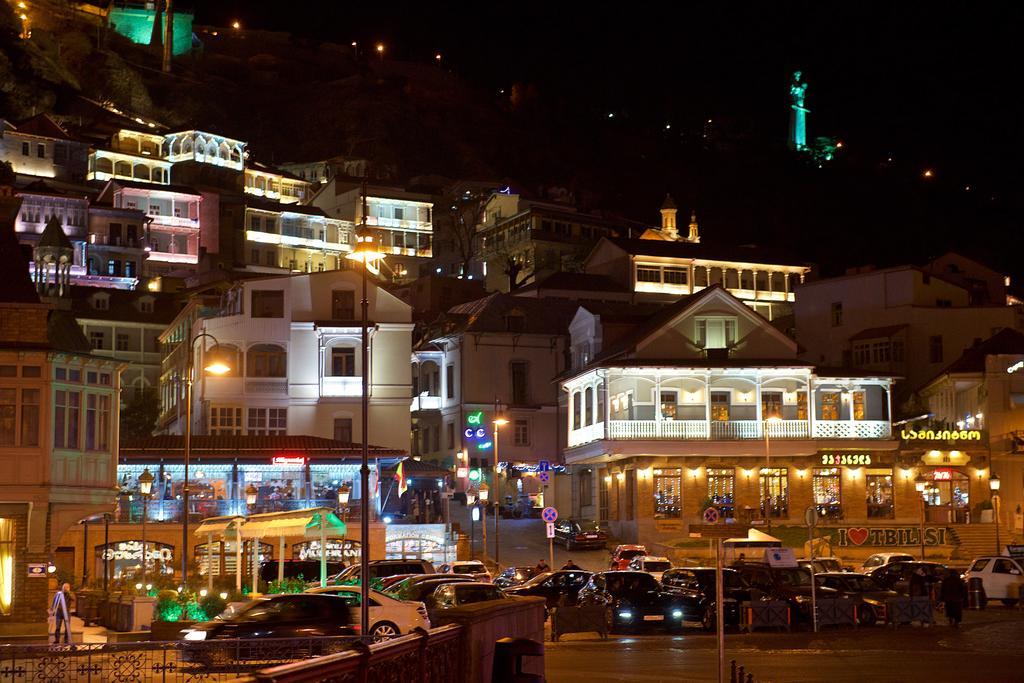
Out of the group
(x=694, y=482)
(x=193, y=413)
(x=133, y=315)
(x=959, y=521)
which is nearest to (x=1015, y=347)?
(x=959, y=521)

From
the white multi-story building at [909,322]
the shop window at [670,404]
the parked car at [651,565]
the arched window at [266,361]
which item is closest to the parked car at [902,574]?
the parked car at [651,565]

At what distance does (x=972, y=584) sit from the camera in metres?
46.1

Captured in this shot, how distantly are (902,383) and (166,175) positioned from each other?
7403 centimetres

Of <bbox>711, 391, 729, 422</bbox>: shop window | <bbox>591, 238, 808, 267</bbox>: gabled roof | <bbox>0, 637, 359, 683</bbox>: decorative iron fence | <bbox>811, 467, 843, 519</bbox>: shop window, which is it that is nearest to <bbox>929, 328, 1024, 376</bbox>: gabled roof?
<bbox>811, 467, 843, 519</bbox>: shop window

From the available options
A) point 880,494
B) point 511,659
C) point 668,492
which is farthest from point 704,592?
point 880,494

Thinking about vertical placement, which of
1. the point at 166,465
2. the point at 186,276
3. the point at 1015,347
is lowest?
the point at 166,465

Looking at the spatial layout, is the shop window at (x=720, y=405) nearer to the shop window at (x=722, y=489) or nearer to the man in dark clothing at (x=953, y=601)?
the shop window at (x=722, y=489)

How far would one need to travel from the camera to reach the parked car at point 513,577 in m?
45.4

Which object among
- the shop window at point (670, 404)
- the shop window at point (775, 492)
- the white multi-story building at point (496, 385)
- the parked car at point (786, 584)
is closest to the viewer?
the parked car at point (786, 584)

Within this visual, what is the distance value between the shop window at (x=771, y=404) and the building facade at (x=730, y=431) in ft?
0.16

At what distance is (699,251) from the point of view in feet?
342

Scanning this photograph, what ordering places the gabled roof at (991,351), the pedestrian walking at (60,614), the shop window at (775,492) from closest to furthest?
the pedestrian walking at (60,614) < the shop window at (775,492) < the gabled roof at (991,351)

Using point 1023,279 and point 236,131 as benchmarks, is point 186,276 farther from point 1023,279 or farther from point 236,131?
point 1023,279

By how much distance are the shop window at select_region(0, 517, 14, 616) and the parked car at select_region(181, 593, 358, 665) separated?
9.22 meters
